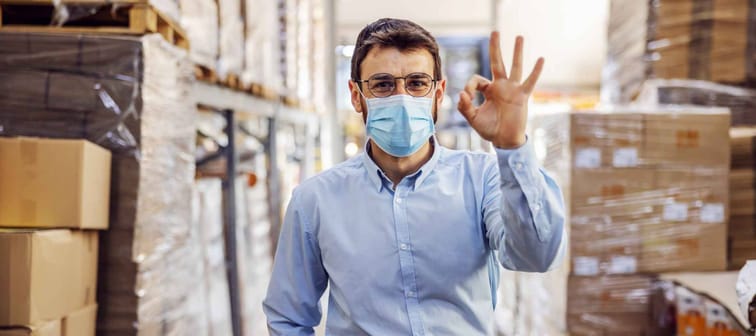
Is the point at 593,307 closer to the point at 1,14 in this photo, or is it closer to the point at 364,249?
the point at 364,249

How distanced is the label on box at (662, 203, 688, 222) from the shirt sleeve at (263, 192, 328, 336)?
2741 mm

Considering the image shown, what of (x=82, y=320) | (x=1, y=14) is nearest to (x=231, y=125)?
(x=1, y=14)

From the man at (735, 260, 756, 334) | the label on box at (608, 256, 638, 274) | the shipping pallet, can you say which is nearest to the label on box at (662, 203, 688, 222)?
the label on box at (608, 256, 638, 274)

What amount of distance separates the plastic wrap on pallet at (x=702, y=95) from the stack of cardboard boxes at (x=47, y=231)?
11.4 ft

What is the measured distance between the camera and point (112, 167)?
2.96 m

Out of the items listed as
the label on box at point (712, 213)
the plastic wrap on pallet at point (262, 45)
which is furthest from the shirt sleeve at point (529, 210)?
the plastic wrap on pallet at point (262, 45)

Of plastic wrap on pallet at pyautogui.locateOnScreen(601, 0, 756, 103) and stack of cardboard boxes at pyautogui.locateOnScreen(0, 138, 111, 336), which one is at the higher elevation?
plastic wrap on pallet at pyautogui.locateOnScreen(601, 0, 756, 103)

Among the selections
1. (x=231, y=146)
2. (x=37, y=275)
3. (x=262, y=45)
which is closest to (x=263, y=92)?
(x=262, y=45)

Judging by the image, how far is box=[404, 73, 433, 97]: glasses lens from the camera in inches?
71.4

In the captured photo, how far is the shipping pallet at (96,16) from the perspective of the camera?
9.95 feet

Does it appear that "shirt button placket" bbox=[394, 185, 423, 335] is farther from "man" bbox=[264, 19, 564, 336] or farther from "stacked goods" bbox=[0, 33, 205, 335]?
"stacked goods" bbox=[0, 33, 205, 335]

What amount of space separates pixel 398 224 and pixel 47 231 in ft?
4.36

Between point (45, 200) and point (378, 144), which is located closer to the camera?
point (378, 144)

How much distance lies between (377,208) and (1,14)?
2.28m
